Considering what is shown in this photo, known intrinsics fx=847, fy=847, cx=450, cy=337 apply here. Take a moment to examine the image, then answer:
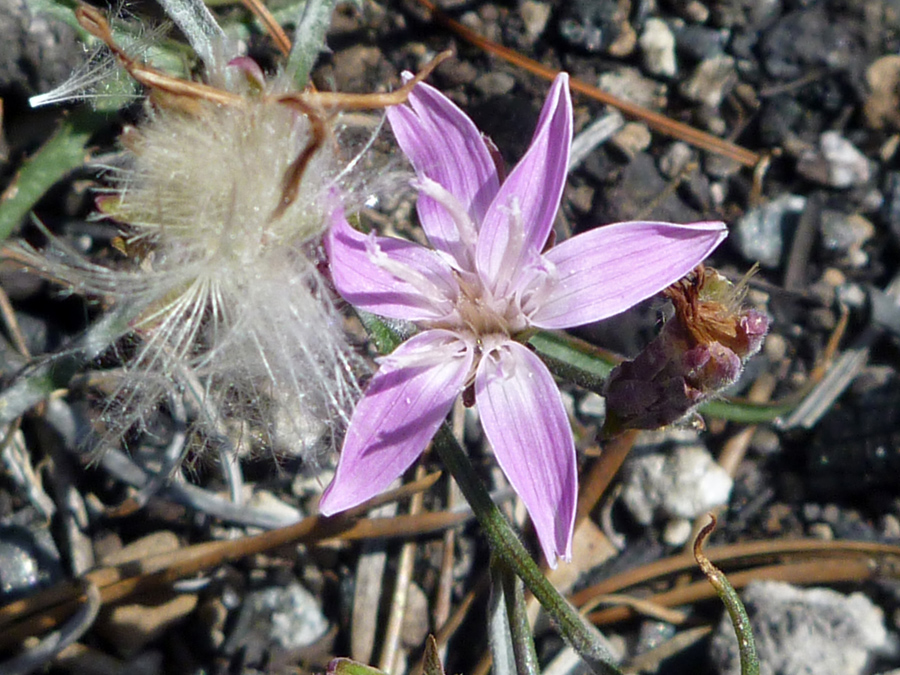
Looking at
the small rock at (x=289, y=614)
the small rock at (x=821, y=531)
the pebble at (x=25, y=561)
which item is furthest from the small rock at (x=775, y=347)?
the pebble at (x=25, y=561)

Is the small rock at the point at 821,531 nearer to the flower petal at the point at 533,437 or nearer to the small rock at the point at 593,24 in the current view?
the flower petal at the point at 533,437

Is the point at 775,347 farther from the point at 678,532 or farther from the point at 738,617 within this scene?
the point at 738,617

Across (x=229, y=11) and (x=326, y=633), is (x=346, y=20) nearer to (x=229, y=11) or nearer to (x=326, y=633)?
(x=229, y=11)

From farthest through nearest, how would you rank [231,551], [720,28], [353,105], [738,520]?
1. [720,28]
2. [738,520]
3. [231,551]
4. [353,105]

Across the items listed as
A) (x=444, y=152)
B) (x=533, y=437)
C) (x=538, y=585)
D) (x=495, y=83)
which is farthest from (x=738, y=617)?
(x=495, y=83)

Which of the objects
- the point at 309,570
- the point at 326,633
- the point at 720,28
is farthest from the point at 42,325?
the point at 720,28

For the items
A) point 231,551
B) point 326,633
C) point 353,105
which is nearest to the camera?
point 353,105
